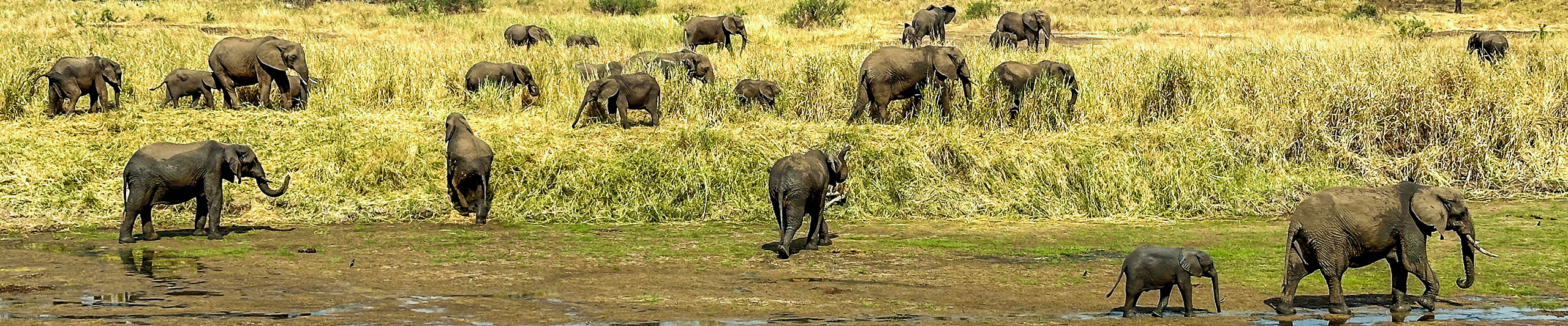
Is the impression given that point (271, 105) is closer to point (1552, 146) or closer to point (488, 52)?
point (488, 52)

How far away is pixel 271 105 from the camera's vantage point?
51.4 feet

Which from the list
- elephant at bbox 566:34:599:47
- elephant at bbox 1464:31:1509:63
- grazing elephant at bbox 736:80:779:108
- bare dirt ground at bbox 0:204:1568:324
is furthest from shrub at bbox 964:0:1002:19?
bare dirt ground at bbox 0:204:1568:324

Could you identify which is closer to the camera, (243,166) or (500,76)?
(243,166)

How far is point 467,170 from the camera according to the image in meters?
12.1

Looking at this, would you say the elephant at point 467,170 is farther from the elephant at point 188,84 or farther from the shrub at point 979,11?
the shrub at point 979,11

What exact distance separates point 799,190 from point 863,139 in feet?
12.9

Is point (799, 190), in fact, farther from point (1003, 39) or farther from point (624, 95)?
point (1003, 39)

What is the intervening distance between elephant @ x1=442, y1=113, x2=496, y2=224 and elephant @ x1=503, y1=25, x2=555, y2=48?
40.1ft

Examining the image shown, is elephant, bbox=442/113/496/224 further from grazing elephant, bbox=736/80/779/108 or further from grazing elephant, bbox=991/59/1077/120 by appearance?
grazing elephant, bbox=991/59/1077/120

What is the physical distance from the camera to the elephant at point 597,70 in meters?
16.8

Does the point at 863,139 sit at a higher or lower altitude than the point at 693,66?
lower

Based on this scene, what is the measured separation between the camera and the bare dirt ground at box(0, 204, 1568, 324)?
24.7 feet

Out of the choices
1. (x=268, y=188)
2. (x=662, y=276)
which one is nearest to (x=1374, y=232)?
(x=662, y=276)

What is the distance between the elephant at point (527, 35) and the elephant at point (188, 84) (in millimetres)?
9251
